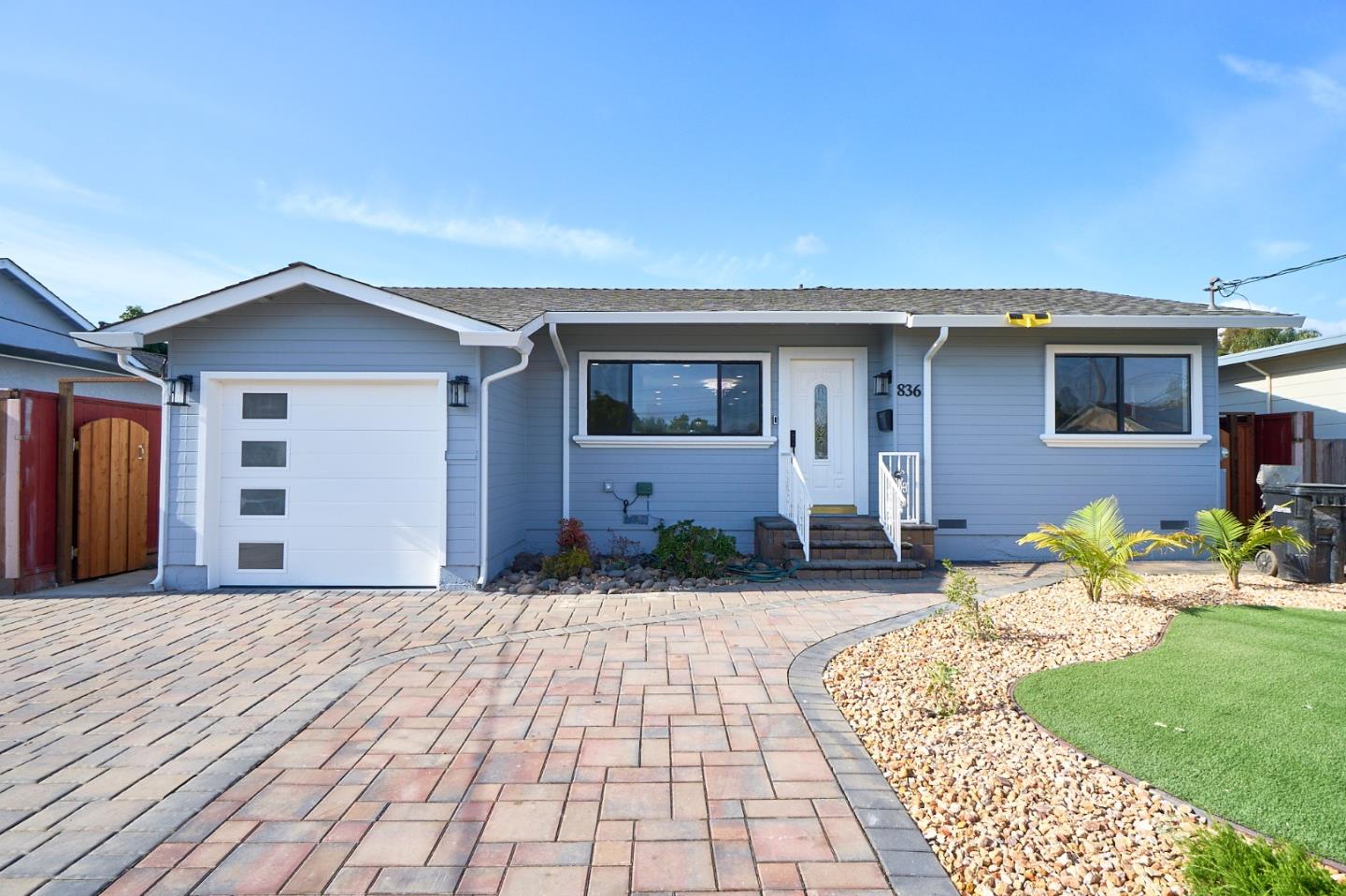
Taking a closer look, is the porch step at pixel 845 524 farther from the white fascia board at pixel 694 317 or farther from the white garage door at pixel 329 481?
the white garage door at pixel 329 481

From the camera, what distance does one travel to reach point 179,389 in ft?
21.9

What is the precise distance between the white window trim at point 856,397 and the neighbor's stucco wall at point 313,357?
13.0ft

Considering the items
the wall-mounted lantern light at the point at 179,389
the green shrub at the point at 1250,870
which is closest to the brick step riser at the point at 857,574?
the green shrub at the point at 1250,870

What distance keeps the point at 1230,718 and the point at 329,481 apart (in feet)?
24.2

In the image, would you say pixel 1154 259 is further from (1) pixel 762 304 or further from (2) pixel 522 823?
(2) pixel 522 823

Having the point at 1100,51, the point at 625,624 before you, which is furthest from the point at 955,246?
the point at 625,624

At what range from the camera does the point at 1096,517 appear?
6.19m

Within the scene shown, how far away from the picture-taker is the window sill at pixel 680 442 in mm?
8500

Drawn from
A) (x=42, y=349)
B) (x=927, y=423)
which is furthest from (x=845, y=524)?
(x=42, y=349)

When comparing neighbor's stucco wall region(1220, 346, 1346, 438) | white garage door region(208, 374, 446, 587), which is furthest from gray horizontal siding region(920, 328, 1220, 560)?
white garage door region(208, 374, 446, 587)

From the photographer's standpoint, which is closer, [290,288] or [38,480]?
[290,288]

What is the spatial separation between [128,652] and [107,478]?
3839 millimetres

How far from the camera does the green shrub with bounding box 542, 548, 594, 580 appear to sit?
23.6ft

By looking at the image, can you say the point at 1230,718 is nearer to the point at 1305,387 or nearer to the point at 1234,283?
the point at 1305,387
